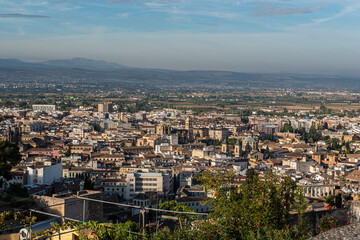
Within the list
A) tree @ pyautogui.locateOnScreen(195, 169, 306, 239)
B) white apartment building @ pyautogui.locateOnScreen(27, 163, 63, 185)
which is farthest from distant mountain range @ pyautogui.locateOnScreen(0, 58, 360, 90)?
tree @ pyautogui.locateOnScreen(195, 169, 306, 239)

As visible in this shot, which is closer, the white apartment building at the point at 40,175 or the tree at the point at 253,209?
the tree at the point at 253,209

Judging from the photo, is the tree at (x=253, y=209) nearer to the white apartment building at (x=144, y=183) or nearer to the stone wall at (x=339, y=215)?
the stone wall at (x=339, y=215)

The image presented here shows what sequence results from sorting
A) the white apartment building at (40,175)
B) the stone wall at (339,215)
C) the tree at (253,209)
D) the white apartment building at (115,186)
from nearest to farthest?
the tree at (253,209) < the stone wall at (339,215) < the white apartment building at (115,186) < the white apartment building at (40,175)

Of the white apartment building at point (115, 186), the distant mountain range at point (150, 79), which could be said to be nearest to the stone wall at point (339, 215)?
the white apartment building at point (115, 186)

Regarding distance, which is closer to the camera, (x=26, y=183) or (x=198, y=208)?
(x=198, y=208)

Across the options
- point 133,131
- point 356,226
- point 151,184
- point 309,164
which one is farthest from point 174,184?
point 133,131

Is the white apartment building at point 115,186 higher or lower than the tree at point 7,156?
lower

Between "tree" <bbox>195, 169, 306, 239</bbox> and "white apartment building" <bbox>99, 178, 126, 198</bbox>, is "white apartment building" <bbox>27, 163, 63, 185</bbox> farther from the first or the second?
"tree" <bbox>195, 169, 306, 239</bbox>

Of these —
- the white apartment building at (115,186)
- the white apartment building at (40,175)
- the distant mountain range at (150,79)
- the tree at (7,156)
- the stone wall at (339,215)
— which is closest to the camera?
the stone wall at (339,215)

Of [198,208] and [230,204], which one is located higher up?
A: [230,204]

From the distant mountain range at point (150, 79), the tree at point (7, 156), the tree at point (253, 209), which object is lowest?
the distant mountain range at point (150, 79)

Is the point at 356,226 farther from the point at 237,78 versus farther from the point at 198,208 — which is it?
the point at 237,78
